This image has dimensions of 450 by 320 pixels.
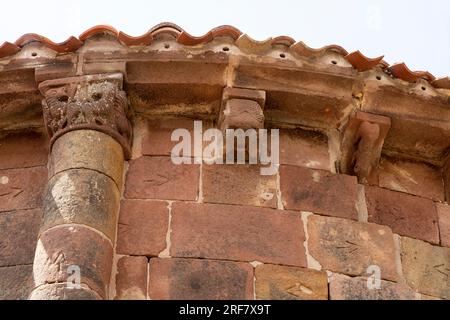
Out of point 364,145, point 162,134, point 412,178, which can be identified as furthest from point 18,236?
point 412,178

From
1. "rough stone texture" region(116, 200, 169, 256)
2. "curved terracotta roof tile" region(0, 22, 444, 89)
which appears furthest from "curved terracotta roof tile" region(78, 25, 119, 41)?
"rough stone texture" region(116, 200, 169, 256)

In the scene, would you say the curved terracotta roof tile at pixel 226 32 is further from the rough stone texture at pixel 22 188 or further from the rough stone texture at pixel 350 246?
the rough stone texture at pixel 22 188

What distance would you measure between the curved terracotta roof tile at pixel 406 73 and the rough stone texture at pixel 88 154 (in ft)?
6.03

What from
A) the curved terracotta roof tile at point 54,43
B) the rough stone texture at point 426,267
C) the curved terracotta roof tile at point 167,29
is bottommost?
the rough stone texture at point 426,267

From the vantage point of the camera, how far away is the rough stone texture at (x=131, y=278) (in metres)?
5.54

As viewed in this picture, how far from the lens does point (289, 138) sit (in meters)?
6.50

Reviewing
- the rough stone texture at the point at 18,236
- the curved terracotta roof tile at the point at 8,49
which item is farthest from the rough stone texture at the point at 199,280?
the curved terracotta roof tile at the point at 8,49

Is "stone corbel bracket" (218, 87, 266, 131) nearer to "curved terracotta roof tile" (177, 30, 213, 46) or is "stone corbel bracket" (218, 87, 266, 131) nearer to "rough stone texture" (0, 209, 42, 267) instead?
"curved terracotta roof tile" (177, 30, 213, 46)

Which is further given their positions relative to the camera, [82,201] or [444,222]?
[444,222]

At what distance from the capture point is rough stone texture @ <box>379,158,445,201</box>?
660 centimetres

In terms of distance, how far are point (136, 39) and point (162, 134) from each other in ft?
2.02

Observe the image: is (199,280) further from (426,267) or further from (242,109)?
(426,267)

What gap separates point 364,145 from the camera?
254 inches
